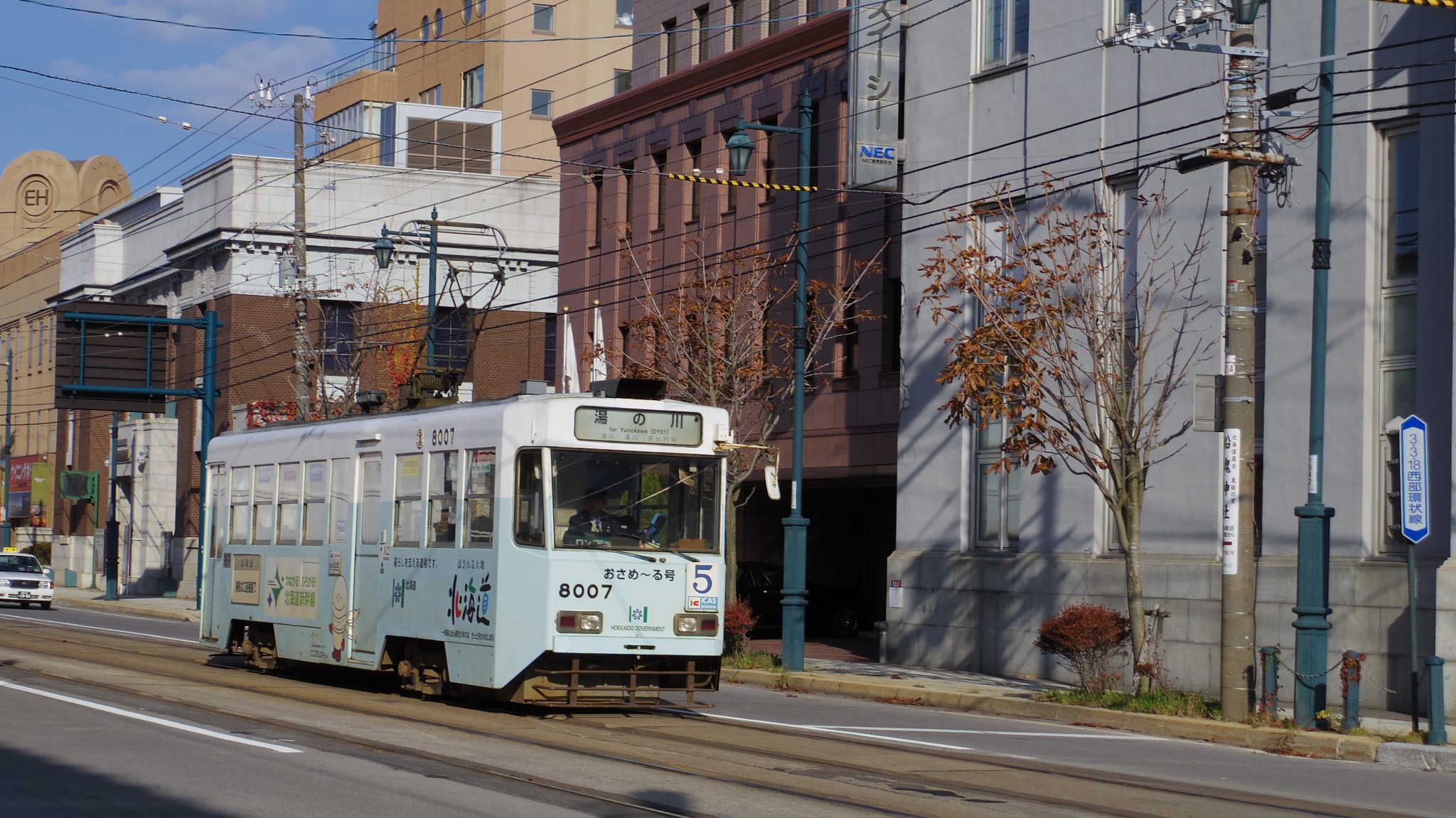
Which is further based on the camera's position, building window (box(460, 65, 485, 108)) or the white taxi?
building window (box(460, 65, 485, 108))

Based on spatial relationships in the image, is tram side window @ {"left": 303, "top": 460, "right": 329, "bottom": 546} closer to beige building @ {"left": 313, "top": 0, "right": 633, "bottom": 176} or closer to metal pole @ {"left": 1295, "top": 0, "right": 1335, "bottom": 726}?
metal pole @ {"left": 1295, "top": 0, "right": 1335, "bottom": 726}

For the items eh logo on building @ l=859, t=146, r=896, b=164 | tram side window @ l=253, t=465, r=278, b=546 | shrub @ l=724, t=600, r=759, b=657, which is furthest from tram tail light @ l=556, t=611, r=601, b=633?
eh logo on building @ l=859, t=146, r=896, b=164

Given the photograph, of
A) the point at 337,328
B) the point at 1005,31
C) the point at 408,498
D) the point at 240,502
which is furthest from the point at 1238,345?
the point at 337,328

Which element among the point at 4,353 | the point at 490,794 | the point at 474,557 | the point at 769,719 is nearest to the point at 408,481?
the point at 474,557

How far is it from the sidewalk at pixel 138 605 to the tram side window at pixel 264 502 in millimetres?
22127

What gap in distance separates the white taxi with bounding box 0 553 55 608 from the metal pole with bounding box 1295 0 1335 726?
3653 centimetres

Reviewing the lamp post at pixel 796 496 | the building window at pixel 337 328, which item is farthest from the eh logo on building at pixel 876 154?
the building window at pixel 337 328

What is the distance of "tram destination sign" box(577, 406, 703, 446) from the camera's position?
16.3 metres

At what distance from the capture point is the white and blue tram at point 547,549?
52.9 feet

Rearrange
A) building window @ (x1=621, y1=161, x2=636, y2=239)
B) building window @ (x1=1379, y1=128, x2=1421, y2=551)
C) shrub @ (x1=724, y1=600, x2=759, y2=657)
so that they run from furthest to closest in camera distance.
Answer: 1. building window @ (x1=621, y1=161, x2=636, y2=239)
2. shrub @ (x1=724, y1=600, x2=759, y2=657)
3. building window @ (x1=1379, y1=128, x2=1421, y2=551)

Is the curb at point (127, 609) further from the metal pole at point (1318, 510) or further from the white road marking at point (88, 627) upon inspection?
the metal pole at point (1318, 510)

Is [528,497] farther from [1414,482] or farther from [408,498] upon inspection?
[1414,482]

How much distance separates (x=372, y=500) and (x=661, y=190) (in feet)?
64.6

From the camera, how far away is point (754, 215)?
1346 inches
